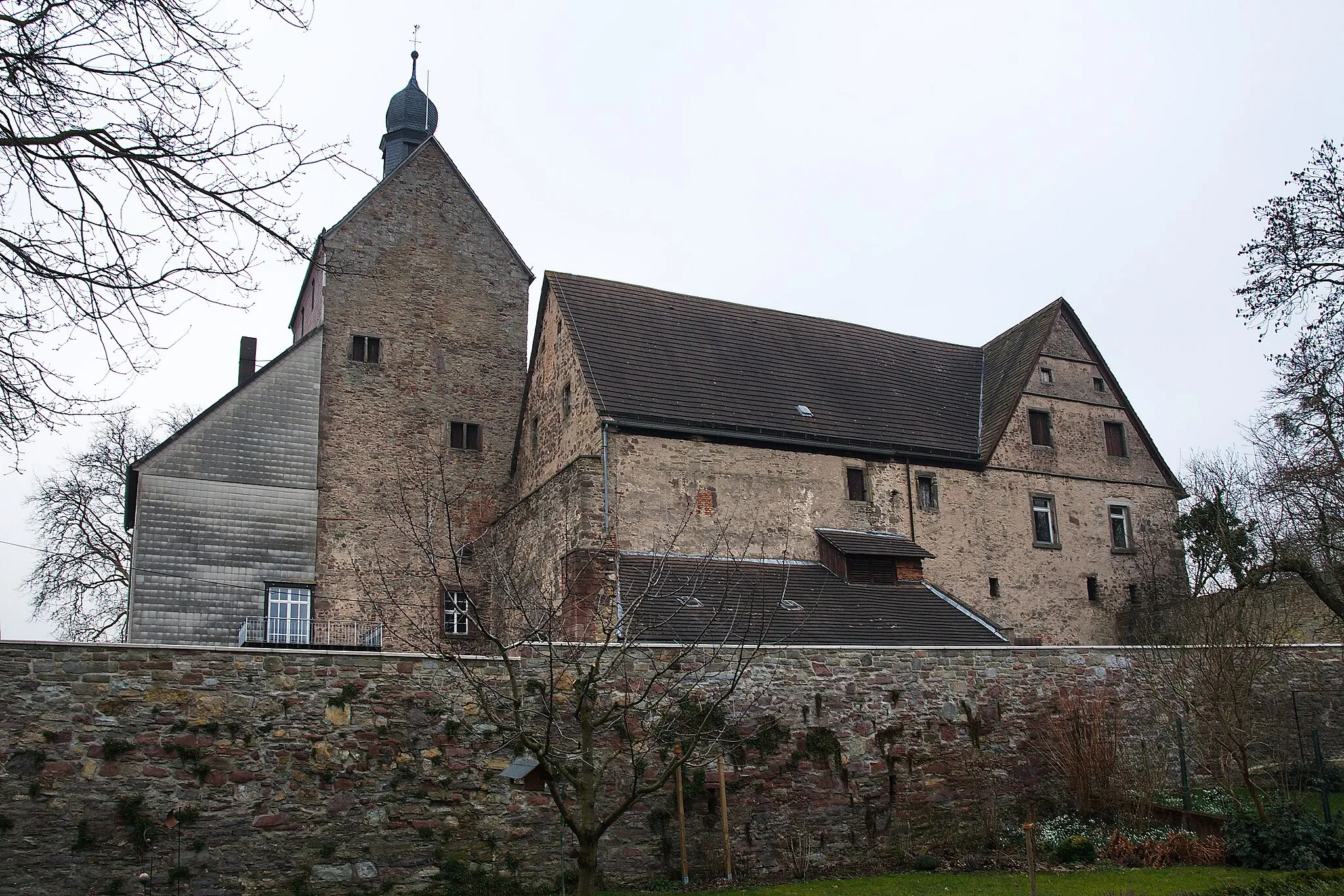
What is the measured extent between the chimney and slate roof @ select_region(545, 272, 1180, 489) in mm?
9267

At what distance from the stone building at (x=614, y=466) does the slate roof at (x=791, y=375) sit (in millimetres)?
77

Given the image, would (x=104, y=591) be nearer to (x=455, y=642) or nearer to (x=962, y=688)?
(x=455, y=642)

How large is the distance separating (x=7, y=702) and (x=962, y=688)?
1211 centimetres

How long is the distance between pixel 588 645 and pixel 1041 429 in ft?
48.6

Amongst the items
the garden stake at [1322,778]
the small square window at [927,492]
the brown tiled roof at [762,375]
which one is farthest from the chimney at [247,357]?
the garden stake at [1322,778]

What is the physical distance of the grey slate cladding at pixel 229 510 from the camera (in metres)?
22.0

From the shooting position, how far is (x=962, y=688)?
54.7 feet

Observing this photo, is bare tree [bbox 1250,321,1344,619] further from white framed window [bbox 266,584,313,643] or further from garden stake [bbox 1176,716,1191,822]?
white framed window [bbox 266,584,313,643]

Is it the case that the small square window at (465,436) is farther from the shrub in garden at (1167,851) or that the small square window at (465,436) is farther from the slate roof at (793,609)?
the shrub in garden at (1167,851)

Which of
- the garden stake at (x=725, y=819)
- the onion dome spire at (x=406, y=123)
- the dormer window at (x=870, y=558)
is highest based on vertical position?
the onion dome spire at (x=406, y=123)

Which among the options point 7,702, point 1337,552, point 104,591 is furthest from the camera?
point 104,591

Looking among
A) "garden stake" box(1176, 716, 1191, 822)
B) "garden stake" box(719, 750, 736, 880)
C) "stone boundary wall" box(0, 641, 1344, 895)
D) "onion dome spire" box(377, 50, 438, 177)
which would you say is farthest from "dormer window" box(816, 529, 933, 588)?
"onion dome spire" box(377, 50, 438, 177)

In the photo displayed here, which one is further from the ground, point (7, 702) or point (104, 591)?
point (104, 591)

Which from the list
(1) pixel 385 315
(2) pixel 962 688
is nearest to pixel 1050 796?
(2) pixel 962 688
